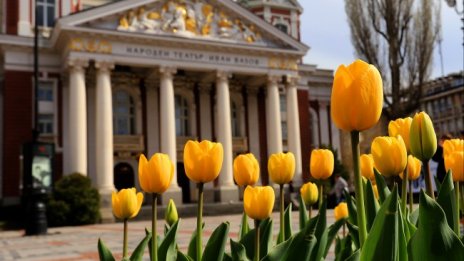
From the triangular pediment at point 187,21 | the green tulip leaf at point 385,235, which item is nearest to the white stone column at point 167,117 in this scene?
the triangular pediment at point 187,21

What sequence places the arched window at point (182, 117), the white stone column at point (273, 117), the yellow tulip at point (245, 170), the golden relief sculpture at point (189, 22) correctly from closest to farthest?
1. the yellow tulip at point (245, 170)
2. the golden relief sculpture at point (189, 22)
3. the white stone column at point (273, 117)
4. the arched window at point (182, 117)

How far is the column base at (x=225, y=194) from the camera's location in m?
27.8

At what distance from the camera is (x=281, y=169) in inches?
95.2

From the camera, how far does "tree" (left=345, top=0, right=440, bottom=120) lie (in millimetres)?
29328

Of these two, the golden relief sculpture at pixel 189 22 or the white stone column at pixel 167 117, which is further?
the golden relief sculpture at pixel 189 22

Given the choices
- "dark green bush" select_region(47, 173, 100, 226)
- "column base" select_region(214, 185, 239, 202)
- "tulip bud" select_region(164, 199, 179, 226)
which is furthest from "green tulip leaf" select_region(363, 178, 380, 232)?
"column base" select_region(214, 185, 239, 202)

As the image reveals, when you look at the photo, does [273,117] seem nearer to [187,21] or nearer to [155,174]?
[187,21]

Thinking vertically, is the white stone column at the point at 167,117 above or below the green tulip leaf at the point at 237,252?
above

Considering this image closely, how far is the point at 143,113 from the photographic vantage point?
96.7 feet

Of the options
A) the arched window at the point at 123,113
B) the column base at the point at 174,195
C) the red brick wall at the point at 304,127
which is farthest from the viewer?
the red brick wall at the point at 304,127

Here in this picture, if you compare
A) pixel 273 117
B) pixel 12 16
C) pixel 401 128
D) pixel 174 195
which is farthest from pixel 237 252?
pixel 12 16

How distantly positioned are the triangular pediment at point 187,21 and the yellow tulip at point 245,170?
2397 centimetres

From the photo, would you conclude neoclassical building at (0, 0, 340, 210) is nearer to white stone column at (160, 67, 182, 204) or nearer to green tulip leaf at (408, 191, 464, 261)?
white stone column at (160, 67, 182, 204)

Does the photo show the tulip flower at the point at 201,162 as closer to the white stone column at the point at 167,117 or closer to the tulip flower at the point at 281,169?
the tulip flower at the point at 281,169
